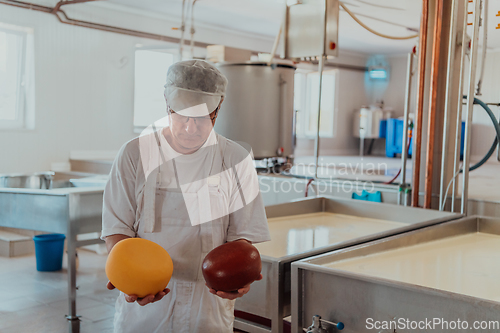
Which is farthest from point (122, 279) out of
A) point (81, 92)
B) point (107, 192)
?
point (81, 92)

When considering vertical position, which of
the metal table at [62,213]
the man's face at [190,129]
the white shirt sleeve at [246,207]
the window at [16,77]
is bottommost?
the metal table at [62,213]

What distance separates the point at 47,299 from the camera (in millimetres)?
3498

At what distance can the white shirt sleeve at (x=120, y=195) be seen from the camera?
4.05 ft

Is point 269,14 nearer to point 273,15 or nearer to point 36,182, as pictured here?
point 273,15

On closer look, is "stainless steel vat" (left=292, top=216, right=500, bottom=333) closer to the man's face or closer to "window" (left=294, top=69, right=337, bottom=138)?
the man's face

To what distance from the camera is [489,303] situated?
1.15 metres

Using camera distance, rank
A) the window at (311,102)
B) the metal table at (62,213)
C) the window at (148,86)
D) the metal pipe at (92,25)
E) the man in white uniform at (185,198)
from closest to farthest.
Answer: the man in white uniform at (185,198)
the metal table at (62,213)
the metal pipe at (92,25)
the window at (148,86)
the window at (311,102)

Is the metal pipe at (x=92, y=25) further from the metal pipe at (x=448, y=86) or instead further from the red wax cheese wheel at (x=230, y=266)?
the red wax cheese wheel at (x=230, y=266)

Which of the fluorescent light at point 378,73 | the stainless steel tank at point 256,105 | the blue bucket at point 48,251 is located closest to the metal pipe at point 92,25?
the stainless steel tank at point 256,105

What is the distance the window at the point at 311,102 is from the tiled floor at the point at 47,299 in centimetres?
607

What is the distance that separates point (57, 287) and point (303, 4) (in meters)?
2.93

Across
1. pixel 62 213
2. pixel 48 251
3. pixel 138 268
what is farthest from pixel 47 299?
pixel 138 268

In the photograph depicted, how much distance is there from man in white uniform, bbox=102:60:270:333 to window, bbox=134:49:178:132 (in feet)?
18.2

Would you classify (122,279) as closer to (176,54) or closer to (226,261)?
(226,261)
